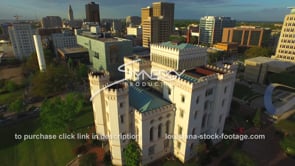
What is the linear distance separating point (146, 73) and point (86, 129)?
29.8 meters

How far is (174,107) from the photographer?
4797 cm

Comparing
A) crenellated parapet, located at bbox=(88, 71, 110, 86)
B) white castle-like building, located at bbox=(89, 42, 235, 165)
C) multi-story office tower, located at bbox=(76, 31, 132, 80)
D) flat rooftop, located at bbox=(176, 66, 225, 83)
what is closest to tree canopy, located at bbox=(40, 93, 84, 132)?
white castle-like building, located at bbox=(89, 42, 235, 165)

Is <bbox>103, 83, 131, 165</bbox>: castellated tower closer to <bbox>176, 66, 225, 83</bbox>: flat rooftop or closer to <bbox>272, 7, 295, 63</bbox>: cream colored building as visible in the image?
<bbox>176, 66, 225, 83</bbox>: flat rooftop

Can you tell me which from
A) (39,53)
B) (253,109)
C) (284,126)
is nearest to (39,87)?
(39,53)

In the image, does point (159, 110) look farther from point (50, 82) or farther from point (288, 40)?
point (288, 40)

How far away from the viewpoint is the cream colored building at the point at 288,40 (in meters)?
112

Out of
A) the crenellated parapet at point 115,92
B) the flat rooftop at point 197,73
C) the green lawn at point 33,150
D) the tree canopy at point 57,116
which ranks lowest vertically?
the green lawn at point 33,150

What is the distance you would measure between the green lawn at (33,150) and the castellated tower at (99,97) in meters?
9.69

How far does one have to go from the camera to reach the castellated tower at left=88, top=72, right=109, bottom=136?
48.1 metres

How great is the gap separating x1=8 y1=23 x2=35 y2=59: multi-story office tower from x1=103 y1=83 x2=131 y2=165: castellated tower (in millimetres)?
149772

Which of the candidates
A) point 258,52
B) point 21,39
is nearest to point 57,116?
point 21,39

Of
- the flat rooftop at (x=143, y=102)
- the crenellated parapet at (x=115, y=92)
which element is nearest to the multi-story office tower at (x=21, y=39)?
the flat rooftop at (x=143, y=102)

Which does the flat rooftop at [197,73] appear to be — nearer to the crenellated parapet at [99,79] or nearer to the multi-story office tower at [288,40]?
the crenellated parapet at [99,79]

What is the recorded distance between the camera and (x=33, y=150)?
178 feet
